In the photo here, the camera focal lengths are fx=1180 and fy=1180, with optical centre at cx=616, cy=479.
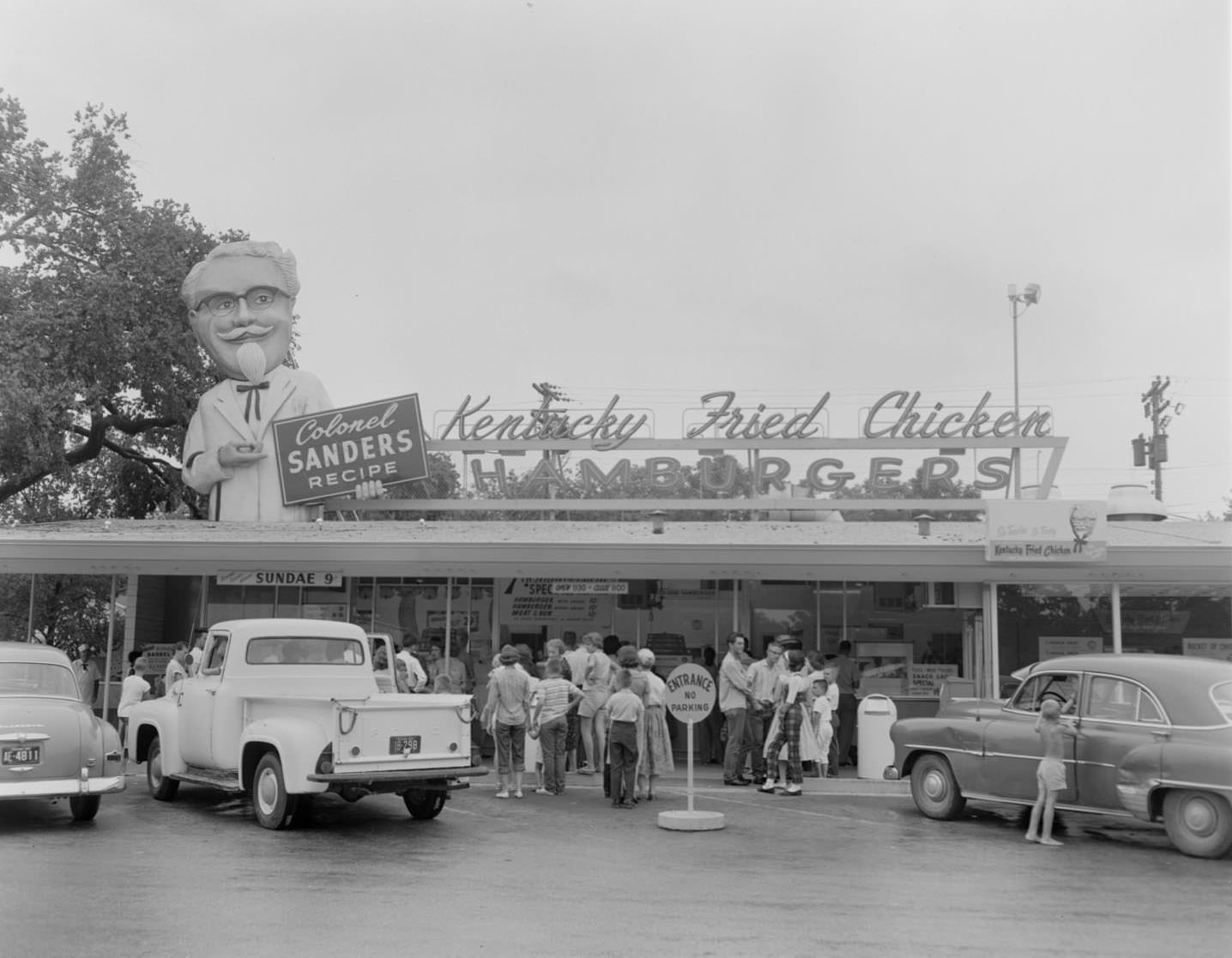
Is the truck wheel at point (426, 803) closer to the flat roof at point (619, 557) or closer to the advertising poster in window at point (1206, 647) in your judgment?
the flat roof at point (619, 557)

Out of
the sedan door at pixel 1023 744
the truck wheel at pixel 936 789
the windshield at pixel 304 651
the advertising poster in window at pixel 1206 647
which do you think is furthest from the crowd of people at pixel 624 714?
the advertising poster in window at pixel 1206 647

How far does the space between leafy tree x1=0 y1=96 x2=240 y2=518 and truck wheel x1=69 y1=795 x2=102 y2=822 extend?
14.6 metres

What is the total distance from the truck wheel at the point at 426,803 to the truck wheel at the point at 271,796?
4.17 ft

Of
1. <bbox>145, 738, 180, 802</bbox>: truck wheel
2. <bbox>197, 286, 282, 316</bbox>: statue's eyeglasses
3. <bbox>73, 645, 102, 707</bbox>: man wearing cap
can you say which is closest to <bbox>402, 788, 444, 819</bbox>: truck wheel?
<bbox>145, 738, 180, 802</bbox>: truck wheel

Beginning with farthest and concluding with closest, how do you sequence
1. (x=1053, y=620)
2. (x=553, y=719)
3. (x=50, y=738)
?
(x=1053, y=620) → (x=553, y=719) → (x=50, y=738)

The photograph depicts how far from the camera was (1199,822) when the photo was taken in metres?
9.77

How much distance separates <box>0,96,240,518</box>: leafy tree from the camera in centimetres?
2488

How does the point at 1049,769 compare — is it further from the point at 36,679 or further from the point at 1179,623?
the point at 36,679

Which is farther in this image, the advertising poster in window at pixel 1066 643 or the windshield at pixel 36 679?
the advertising poster in window at pixel 1066 643

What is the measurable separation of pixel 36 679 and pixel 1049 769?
9.47m

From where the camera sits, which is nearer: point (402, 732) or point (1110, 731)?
point (1110, 731)

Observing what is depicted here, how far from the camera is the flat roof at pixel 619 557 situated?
16.6 meters

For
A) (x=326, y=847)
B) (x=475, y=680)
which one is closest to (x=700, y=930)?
(x=326, y=847)

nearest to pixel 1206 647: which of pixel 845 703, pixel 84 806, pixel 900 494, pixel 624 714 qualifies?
pixel 845 703
